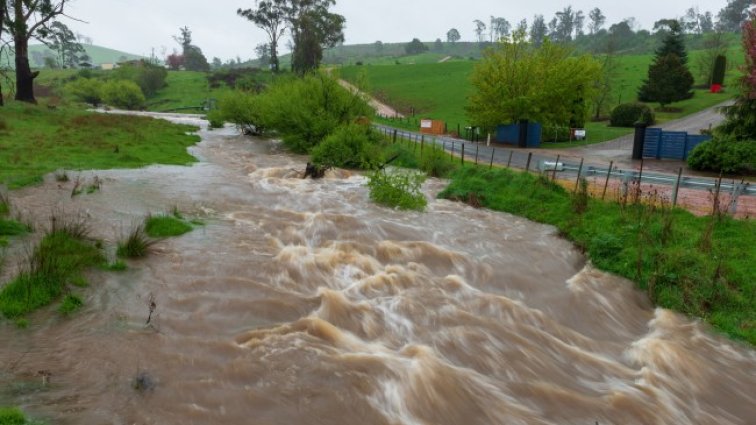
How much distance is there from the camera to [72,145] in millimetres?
24438

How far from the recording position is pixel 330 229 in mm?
13523

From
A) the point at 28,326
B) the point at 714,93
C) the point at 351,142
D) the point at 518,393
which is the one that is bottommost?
the point at 518,393

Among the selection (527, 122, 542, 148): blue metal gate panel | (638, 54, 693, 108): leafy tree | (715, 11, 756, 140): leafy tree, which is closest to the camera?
(715, 11, 756, 140): leafy tree

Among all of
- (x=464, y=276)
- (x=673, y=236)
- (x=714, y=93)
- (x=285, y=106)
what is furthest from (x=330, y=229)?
(x=714, y=93)

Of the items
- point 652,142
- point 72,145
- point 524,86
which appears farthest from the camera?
point 524,86

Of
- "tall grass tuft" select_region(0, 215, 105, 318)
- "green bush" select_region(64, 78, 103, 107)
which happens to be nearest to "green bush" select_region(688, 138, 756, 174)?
"tall grass tuft" select_region(0, 215, 105, 318)

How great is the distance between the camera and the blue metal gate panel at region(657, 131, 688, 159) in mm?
26688

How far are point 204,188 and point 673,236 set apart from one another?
14.4 m

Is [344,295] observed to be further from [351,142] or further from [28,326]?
[351,142]

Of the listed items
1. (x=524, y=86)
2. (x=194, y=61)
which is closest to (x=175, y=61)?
(x=194, y=61)

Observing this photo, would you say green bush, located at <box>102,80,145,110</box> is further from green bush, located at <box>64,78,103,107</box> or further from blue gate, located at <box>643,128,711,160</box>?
blue gate, located at <box>643,128,711,160</box>

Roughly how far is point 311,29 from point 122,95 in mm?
32307

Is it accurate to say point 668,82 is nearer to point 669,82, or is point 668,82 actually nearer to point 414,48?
point 669,82

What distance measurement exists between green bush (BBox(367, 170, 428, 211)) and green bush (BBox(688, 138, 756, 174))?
12.9m
